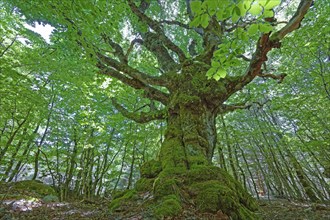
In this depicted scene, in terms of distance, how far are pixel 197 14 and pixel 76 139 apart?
29.8 ft

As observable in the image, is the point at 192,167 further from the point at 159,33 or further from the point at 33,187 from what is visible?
the point at 33,187

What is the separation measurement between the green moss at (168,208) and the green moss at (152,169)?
114 centimetres

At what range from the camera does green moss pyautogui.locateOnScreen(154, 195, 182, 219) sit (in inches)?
100

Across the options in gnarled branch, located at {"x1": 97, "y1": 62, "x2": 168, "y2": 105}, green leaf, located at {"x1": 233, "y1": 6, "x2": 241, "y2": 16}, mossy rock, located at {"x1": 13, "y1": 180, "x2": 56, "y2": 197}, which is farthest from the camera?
mossy rock, located at {"x1": 13, "y1": 180, "x2": 56, "y2": 197}

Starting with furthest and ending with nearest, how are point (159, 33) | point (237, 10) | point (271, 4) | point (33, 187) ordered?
point (33, 187) < point (159, 33) < point (237, 10) < point (271, 4)

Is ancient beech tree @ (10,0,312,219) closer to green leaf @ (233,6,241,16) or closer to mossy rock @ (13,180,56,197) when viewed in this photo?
green leaf @ (233,6,241,16)

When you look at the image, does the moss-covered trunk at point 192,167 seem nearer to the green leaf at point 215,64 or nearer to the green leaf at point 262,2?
the green leaf at point 215,64

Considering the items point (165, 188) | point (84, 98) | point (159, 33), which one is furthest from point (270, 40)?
point (84, 98)

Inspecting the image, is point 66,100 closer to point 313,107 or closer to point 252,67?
point 252,67

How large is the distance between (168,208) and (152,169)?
147cm

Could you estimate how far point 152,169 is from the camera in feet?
13.3

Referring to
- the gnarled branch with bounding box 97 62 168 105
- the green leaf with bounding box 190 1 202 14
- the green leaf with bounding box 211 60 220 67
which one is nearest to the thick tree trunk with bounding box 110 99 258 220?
the gnarled branch with bounding box 97 62 168 105

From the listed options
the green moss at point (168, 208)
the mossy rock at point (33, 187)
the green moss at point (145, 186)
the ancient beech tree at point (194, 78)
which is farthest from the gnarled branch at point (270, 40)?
the mossy rock at point (33, 187)

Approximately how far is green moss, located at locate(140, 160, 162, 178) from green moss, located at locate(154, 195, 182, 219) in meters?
1.14
